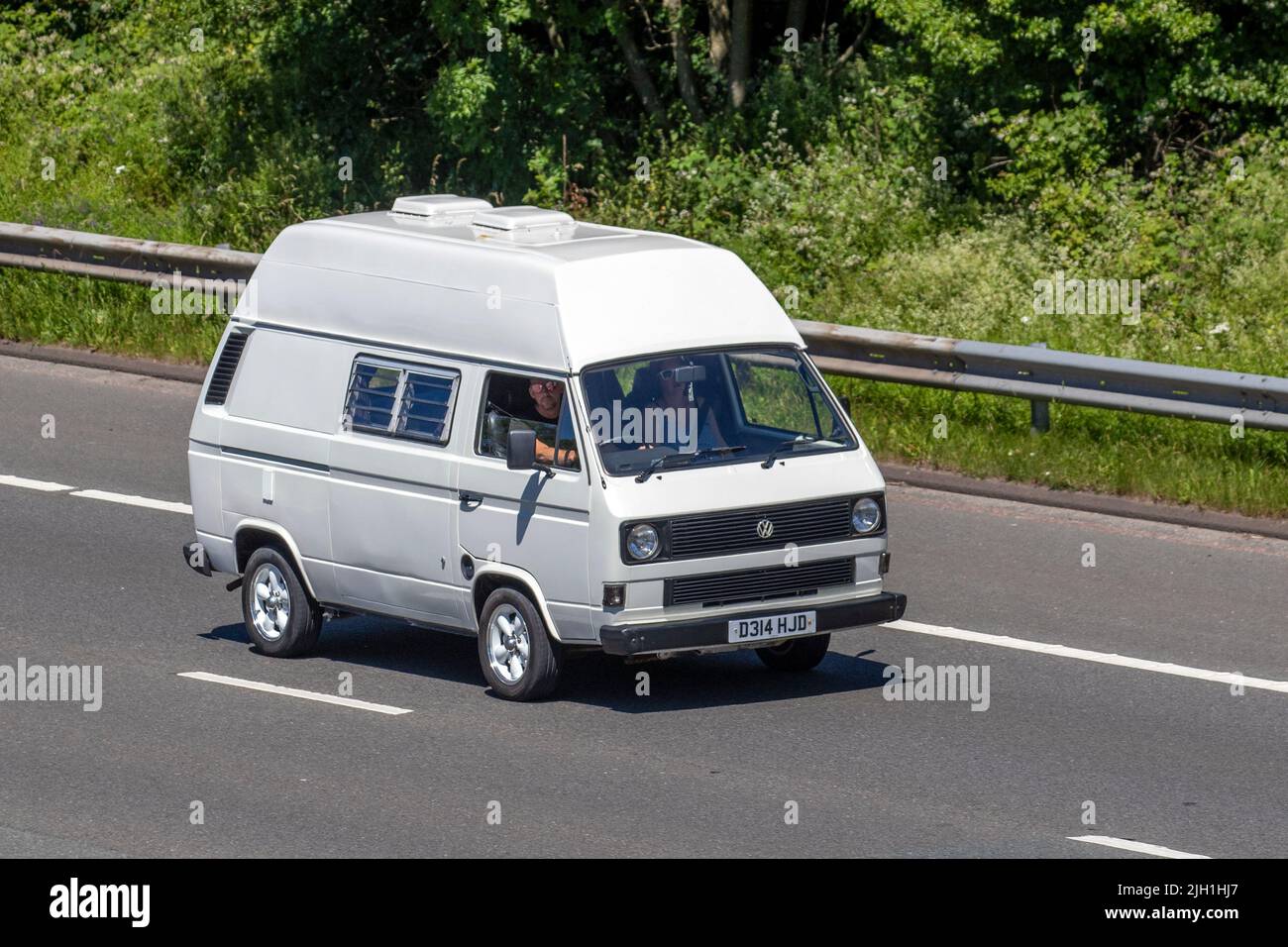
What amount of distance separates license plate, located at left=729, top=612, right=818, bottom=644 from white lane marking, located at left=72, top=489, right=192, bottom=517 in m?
5.65

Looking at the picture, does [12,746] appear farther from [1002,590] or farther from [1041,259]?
[1041,259]

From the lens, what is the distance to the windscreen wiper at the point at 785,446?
36.9ft

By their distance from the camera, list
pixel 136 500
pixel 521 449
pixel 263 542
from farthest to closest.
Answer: pixel 136 500, pixel 263 542, pixel 521 449

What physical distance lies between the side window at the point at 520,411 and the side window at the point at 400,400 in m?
0.23

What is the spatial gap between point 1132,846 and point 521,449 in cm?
355

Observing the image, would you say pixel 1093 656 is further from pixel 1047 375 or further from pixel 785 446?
pixel 1047 375

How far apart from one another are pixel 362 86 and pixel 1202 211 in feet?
32.7

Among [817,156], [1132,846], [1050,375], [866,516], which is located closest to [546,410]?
[866,516]

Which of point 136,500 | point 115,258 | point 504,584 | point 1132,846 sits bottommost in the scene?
point 1132,846

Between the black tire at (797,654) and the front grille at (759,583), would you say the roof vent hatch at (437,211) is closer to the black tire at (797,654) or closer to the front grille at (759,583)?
the front grille at (759,583)

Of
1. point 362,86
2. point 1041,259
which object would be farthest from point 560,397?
point 362,86

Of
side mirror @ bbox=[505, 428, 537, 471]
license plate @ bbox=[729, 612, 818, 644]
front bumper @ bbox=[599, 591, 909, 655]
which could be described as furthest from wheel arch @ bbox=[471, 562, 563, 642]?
license plate @ bbox=[729, 612, 818, 644]

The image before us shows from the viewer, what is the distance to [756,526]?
436 inches

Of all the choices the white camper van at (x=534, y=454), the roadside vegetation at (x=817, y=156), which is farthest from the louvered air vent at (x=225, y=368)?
the roadside vegetation at (x=817, y=156)
